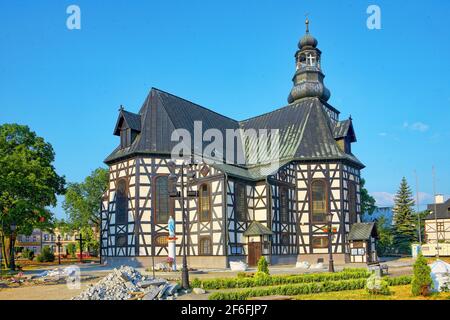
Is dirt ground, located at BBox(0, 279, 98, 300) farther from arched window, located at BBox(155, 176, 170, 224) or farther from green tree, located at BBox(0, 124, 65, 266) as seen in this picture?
arched window, located at BBox(155, 176, 170, 224)

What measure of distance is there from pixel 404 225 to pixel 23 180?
47.0 meters

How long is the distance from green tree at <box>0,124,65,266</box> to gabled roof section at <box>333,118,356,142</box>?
28.4 m

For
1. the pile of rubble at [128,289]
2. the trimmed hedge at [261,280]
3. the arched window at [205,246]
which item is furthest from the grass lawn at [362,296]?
the arched window at [205,246]

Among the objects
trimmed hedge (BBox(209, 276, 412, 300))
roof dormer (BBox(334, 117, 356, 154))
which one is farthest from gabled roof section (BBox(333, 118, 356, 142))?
trimmed hedge (BBox(209, 276, 412, 300))

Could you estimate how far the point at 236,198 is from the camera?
4075cm

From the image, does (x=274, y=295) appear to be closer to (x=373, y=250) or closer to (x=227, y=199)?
(x=227, y=199)

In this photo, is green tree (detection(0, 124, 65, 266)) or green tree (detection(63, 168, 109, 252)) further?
green tree (detection(63, 168, 109, 252))

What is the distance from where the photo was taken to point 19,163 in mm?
36656

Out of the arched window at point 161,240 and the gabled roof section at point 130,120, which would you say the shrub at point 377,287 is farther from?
the gabled roof section at point 130,120

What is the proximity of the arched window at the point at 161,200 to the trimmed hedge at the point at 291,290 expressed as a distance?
2231 cm

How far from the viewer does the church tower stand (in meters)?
53.6

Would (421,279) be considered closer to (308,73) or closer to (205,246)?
(205,246)

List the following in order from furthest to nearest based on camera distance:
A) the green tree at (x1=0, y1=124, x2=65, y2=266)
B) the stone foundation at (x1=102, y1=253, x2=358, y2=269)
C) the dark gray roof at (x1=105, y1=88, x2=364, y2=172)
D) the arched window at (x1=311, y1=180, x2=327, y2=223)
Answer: the arched window at (x1=311, y1=180, x2=327, y2=223) < the dark gray roof at (x1=105, y1=88, x2=364, y2=172) < the stone foundation at (x1=102, y1=253, x2=358, y2=269) < the green tree at (x1=0, y1=124, x2=65, y2=266)

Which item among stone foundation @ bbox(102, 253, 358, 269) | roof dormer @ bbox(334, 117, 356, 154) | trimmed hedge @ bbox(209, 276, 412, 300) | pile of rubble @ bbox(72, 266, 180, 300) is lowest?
stone foundation @ bbox(102, 253, 358, 269)
